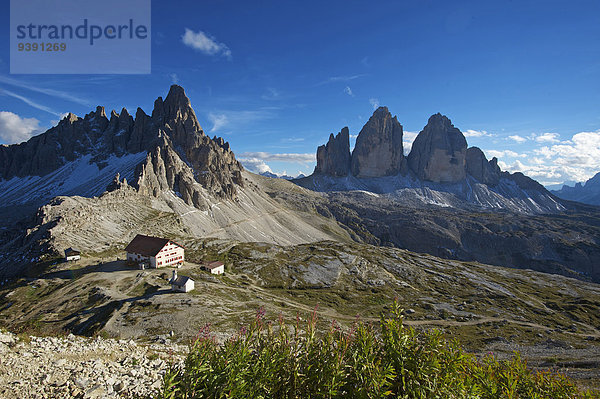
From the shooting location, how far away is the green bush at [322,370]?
8.68 meters

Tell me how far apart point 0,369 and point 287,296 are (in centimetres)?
7417

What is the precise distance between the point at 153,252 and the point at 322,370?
78152 millimetres

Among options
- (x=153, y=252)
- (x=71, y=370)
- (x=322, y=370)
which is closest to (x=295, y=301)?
(x=153, y=252)

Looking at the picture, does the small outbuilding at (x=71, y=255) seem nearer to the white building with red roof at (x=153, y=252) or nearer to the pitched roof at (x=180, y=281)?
the white building with red roof at (x=153, y=252)

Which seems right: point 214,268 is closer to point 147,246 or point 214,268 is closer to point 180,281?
point 147,246

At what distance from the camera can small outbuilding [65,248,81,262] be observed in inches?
3024

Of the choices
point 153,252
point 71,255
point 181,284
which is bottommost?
point 181,284

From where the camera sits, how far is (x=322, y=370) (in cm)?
932

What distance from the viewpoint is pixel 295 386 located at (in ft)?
30.0

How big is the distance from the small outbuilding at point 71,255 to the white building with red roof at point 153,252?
44.9 ft

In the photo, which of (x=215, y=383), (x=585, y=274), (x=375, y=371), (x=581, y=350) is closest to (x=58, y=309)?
(x=215, y=383)

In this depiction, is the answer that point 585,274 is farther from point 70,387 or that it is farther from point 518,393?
point 70,387

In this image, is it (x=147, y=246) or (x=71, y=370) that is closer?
(x=71, y=370)

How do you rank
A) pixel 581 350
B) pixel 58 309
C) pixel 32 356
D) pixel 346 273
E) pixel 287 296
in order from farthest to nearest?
pixel 346 273
pixel 287 296
pixel 581 350
pixel 58 309
pixel 32 356
